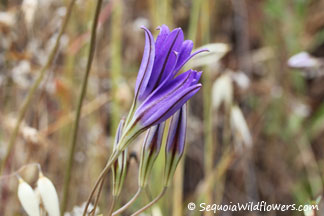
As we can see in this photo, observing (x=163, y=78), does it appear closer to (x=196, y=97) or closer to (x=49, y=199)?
(x=49, y=199)

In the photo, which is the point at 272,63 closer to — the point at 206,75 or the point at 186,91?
the point at 206,75

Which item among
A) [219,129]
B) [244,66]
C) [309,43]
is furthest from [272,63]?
[219,129]

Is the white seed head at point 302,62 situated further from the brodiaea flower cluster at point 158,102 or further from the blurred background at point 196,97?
the brodiaea flower cluster at point 158,102

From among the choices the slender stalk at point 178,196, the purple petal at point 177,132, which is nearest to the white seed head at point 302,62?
the slender stalk at point 178,196

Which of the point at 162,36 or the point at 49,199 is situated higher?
the point at 162,36

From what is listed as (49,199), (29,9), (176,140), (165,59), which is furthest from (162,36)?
(29,9)

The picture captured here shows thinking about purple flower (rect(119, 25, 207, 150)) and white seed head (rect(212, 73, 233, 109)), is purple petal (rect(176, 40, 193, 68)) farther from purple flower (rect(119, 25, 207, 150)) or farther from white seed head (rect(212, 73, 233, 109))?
white seed head (rect(212, 73, 233, 109))

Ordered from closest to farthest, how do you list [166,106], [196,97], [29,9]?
[166,106] < [29,9] < [196,97]
